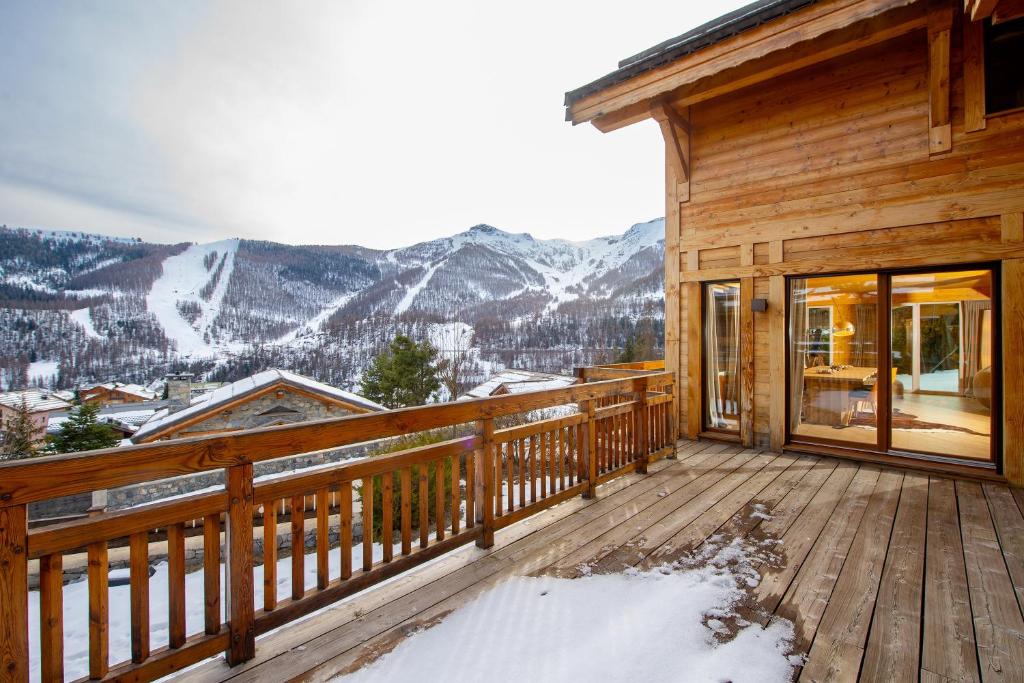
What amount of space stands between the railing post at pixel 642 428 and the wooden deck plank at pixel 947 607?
193 cm

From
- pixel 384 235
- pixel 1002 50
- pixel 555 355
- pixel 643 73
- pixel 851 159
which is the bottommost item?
pixel 555 355

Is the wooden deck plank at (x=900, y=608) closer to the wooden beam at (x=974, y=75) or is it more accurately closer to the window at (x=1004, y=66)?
the wooden beam at (x=974, y=75)

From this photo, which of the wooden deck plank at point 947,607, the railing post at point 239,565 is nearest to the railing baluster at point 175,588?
the railing post at point 239,565

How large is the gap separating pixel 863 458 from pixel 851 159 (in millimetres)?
2957

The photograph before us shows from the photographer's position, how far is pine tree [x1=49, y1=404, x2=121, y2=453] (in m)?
14.8

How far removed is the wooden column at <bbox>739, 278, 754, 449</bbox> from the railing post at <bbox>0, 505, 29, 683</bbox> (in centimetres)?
560

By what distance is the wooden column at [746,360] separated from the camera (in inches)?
200

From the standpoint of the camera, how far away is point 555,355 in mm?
61125

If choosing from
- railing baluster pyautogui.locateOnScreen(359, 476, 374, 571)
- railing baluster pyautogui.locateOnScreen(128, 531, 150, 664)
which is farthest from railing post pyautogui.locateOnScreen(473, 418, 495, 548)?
railing baluster pyautogui.locateOnScreen(128, 531, 150, 664)

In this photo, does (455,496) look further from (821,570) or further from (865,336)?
(865,336)

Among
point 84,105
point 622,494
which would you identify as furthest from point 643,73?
point 84,105

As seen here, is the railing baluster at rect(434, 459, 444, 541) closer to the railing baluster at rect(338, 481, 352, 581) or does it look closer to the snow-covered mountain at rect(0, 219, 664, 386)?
the railing baluster at rect(338, 481, 352, 581)

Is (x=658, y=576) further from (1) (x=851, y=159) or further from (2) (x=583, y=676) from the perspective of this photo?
(1) (x=851, y=159)

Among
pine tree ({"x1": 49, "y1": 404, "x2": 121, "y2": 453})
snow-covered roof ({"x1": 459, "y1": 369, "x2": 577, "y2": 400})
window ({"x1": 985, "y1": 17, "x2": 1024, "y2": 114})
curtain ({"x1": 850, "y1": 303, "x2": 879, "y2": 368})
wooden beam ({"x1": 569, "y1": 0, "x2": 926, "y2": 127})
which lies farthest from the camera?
snow-covered roof ({"x1": 459, "y1": 369, "x2": 577, "y2": 400})
